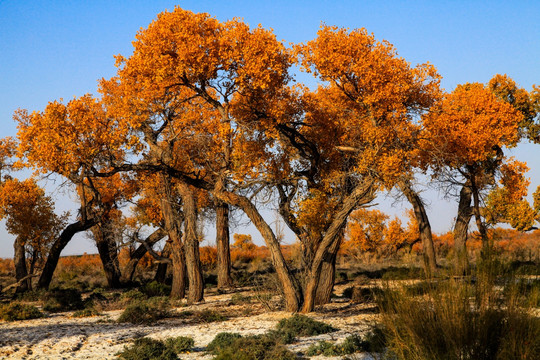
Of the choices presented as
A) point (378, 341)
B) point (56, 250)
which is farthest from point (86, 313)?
point (378, 341)

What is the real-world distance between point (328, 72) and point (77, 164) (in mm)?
8434

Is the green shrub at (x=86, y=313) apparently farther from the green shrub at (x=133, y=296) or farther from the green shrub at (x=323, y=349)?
the green shrub at (x=323, y=349)

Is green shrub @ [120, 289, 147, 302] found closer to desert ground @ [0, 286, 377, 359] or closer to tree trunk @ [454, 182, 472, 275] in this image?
desert ground @ [0, 286, 377, 359]

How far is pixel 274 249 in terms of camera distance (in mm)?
16016

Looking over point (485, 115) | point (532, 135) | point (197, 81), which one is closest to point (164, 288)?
point (197, 81)

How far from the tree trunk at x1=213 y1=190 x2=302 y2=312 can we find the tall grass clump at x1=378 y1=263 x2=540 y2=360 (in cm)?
929

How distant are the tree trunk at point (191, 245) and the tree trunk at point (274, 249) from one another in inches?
163

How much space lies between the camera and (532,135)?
29.9 metres

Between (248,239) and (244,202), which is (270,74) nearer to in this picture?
(244,202)

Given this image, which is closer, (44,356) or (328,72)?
(44,356)

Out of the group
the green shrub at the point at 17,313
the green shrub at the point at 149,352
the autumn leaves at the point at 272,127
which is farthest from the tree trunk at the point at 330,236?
the green shrub at the point at 17,313

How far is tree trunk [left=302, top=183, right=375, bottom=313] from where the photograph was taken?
15.6 m

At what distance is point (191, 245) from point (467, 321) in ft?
49.2

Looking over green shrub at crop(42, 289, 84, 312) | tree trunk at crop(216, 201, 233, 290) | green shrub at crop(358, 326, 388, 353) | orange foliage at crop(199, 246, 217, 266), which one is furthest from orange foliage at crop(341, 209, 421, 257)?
green shrub at crop(358, 326, 388, 353)
